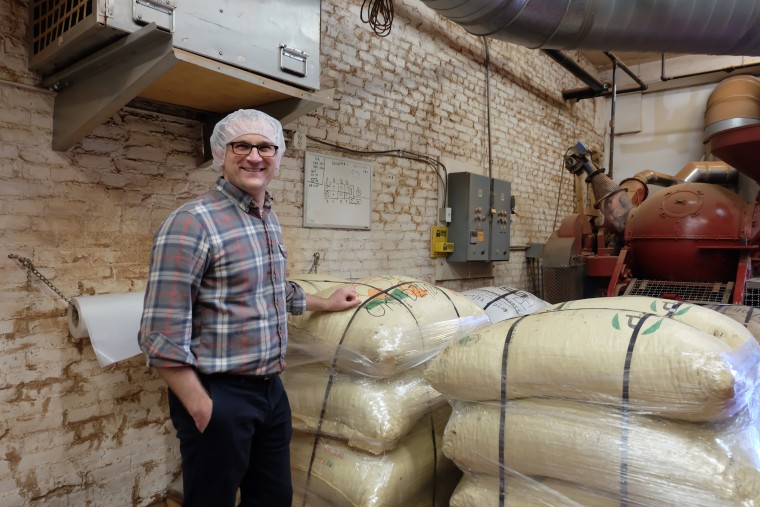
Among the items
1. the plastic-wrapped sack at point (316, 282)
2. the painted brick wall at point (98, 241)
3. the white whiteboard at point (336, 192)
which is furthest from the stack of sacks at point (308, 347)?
the white whiteboard at point (336, 192)

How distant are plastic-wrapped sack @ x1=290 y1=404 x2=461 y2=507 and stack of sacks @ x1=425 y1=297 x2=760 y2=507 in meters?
0.23

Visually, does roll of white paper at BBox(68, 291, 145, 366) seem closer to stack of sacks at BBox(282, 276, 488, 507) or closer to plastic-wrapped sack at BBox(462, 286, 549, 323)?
stack of sacks at BBox(282, 276, 488, 507)

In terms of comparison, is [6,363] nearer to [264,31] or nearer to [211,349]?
[211,349]

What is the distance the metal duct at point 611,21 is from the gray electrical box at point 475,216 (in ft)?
4.39

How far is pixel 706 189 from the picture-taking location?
357 cm

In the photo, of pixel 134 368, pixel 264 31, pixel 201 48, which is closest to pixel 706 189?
pixel 264 31

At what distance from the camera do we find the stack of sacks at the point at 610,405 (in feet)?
3.99

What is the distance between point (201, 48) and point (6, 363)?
140 centimetres

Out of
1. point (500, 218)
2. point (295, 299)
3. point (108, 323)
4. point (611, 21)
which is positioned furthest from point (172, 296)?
point (500, 218)

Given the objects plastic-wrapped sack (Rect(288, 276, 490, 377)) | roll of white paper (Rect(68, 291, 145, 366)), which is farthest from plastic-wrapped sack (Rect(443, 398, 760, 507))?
roll of white paper (Rect(68, 291, 145, 366))

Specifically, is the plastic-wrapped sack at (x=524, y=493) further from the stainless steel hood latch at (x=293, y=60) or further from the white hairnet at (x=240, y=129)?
the stainless steel hood latch at (x=293, y=60)

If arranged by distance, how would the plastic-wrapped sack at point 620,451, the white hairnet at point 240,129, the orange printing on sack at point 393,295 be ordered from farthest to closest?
the orange printing on sack at point 393,295 → the white hairnet at point 240,129 → the plastic-wrapped sack at point 620,451

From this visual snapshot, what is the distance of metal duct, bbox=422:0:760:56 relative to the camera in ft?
8.37

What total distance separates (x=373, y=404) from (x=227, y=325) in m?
0.66
